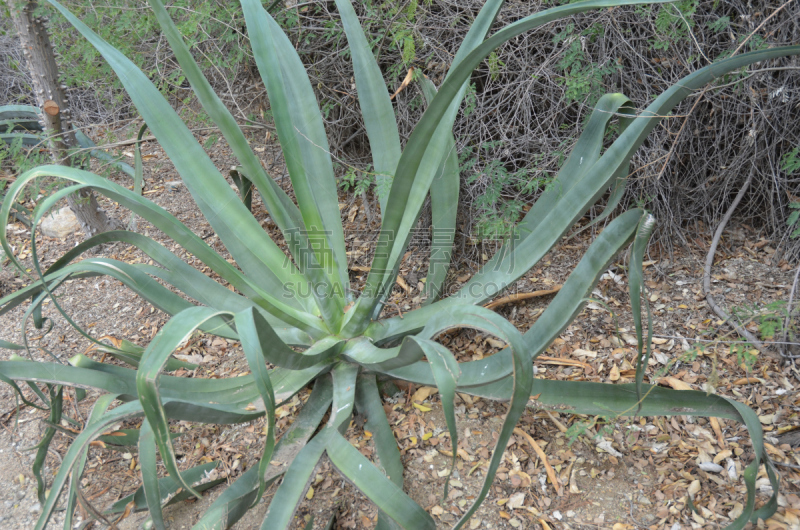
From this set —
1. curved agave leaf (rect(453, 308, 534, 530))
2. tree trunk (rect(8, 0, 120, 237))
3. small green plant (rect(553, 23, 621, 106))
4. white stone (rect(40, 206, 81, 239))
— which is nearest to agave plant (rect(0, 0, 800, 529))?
curved agave leaf (rect(453, 308, 534, 530))

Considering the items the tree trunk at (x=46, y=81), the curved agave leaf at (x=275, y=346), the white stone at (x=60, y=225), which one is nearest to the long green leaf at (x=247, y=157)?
the curved agave leaf at (x=275, y=346)

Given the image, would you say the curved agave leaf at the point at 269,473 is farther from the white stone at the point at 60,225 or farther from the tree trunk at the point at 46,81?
the white stone at the point at 60,225

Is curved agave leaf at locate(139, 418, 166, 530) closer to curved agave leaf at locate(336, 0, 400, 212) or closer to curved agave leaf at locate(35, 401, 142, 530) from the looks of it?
curved agave leaf at locate(35, 401, 142, 530)

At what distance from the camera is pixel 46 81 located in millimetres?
1954

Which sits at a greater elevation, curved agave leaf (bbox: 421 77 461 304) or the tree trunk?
the tree trunk

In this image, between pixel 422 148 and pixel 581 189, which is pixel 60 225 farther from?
pixel 581 189

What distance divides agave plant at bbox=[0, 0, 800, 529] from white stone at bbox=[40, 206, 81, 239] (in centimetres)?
96

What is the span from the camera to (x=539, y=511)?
51.8 inches

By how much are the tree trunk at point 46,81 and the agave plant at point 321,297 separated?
0.72 m

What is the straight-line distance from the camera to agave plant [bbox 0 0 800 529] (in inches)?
37.7

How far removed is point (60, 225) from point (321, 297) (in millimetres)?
1766

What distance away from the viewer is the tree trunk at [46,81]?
1879 millimetres

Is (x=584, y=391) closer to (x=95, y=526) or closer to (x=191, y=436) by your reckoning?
(x=191, y=436)

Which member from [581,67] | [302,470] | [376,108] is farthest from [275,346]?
[581,67]
